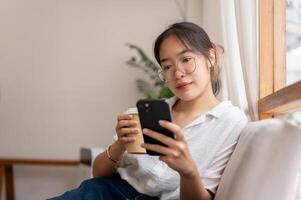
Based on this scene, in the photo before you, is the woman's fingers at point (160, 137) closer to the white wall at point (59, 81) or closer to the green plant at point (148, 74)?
the green plant at point (148, 74)

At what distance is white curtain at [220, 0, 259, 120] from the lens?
58.4 inches

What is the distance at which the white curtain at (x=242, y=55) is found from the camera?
148cm

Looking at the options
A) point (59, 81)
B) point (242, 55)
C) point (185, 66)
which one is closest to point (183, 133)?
point (185, 66)

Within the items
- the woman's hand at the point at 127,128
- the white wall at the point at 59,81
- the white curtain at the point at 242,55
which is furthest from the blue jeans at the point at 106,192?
the white wall at the point at 59,81

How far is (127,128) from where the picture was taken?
3.18ft

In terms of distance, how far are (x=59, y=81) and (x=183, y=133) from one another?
1.97 meters

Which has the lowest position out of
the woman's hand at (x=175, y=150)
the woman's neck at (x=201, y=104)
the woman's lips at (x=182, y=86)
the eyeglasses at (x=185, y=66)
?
the woman's hand at (x=175, y=150)

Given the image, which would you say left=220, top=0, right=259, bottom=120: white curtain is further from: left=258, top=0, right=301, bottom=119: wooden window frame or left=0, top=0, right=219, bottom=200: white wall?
left=0, top=0, right=219, bottom=200: white wall

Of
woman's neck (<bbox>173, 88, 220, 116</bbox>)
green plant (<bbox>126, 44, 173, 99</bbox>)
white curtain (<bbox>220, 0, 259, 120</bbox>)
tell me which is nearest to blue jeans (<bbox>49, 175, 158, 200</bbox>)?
woman's neck (<bbox>173, 88, 220, 116</bbox>)

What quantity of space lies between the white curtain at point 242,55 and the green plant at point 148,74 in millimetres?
1034

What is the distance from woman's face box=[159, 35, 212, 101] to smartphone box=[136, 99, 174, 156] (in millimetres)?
222

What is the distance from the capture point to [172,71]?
3.47 ft

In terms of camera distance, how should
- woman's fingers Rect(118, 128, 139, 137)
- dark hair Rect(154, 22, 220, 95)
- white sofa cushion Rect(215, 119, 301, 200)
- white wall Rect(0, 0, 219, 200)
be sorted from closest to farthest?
1. white sofa cushion Rect(215, 119, 301, 200)
2. woman's fingers Rect(118, 128, 139, 137)
3. dark hair Rect(154, 22, 220, 95)
4. white wall Rect(0, 0, 219, 200)

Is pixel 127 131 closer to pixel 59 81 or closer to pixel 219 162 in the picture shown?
pixel 219 162
